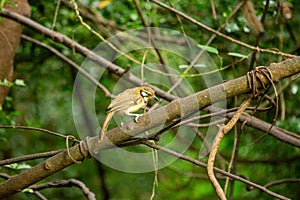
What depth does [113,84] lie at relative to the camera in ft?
11.0

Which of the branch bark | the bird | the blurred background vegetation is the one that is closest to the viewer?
the branch bark

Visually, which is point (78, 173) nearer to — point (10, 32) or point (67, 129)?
point (67, 129)

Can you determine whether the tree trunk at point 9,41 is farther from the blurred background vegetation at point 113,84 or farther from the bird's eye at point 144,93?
the bird's eye at point 144,93


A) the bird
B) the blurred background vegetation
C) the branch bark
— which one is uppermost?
the blurred background vegetation

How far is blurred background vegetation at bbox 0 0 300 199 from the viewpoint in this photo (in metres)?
2.96

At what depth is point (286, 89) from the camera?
3102 mm

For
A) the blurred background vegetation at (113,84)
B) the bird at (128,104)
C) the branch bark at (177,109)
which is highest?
the blurred background vegetation at (113,84)

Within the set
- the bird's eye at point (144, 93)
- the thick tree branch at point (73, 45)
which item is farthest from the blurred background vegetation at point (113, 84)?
the bird's eye at point (144, 93)

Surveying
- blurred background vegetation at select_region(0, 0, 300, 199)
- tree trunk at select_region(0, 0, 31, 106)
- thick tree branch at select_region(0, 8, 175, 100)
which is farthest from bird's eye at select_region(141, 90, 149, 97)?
blurred background vegetation at select_region(0, 0, 300, 199)

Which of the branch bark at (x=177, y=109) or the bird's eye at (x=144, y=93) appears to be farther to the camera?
the bird's eye at (x=144, y=93)

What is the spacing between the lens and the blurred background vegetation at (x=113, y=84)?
2.96 meters

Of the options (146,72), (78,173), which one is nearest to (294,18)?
(146,72)

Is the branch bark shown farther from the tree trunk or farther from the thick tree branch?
the tree trunk

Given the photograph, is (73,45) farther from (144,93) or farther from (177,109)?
(177,109)
